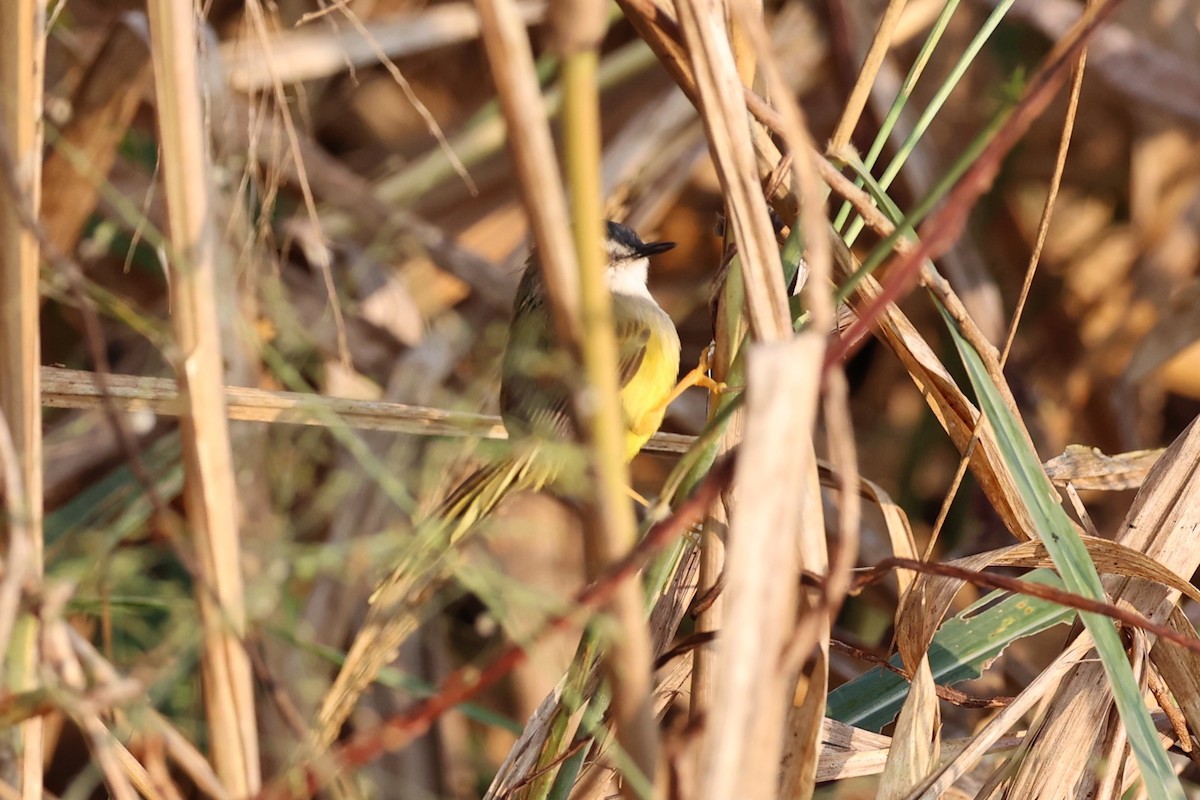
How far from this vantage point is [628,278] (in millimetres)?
2961

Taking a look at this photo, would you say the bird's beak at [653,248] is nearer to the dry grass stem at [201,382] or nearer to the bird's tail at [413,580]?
the bird's tail at [413,580]

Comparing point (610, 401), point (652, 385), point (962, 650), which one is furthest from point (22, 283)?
point (652, 385)

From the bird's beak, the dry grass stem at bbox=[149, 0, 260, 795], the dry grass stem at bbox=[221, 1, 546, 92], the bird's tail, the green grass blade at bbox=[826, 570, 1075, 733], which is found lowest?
the green grass blade at bbox=[826, 570, 1075, 733]

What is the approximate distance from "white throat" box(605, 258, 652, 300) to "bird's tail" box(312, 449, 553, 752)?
2.53 ft

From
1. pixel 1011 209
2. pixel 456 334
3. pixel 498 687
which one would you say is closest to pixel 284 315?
pixel 456 334

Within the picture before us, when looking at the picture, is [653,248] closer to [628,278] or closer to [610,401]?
[628,278]

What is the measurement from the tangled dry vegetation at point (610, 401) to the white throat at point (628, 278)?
1.06ft

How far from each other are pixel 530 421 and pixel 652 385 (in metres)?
0.30

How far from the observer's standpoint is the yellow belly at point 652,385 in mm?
2342

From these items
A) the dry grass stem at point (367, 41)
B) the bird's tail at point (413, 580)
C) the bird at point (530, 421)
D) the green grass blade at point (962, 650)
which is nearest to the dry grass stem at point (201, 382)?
the bird's tail at point (413, 580)

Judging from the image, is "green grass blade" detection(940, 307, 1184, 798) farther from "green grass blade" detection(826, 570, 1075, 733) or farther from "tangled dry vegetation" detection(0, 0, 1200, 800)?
"green grass blade" detection(826, 570, 1075, 733)

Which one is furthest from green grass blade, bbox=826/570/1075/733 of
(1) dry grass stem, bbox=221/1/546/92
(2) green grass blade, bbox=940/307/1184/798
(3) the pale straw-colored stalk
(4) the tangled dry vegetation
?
(1) dry grass stem, bbox=221/1/546/92

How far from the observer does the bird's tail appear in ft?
4.80

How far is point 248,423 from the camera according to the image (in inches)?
107
